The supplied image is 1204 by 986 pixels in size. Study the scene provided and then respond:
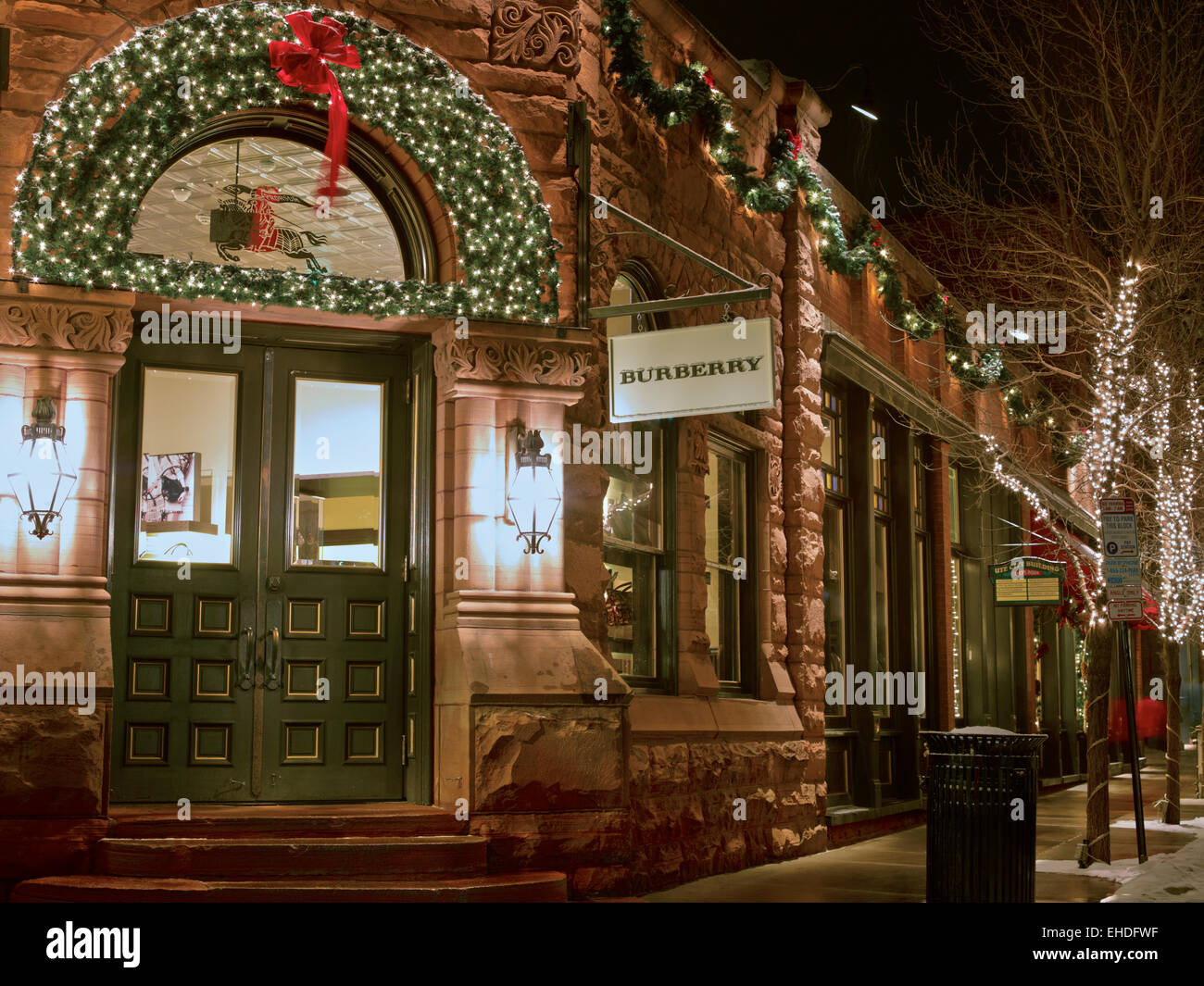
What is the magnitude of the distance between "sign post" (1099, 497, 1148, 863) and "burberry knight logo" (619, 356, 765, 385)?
12.9 feet

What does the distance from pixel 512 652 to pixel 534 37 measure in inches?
174

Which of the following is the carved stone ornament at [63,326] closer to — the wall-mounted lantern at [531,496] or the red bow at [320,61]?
the red bow at [320,61]

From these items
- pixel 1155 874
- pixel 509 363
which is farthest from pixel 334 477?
pixel 1155 874

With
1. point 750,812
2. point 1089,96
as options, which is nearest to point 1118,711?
point 1089,96

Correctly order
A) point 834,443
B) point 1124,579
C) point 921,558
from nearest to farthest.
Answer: point 1124,579 < point 834,443 < point 921,558

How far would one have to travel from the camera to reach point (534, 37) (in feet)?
33.2

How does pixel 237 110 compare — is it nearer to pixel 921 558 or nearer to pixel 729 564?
pixel 729 564

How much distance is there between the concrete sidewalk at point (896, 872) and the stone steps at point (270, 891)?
6.28 ft

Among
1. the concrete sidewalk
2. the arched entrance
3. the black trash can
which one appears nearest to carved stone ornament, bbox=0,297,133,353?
the arched entrance

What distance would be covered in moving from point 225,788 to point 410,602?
5.76 ft

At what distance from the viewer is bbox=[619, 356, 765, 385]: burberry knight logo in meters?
10.3

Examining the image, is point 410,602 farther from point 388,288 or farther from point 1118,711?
point 1118,711

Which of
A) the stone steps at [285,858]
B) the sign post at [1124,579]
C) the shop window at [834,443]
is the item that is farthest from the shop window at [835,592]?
the stone steps at [285,858]

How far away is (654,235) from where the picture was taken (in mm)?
10766
